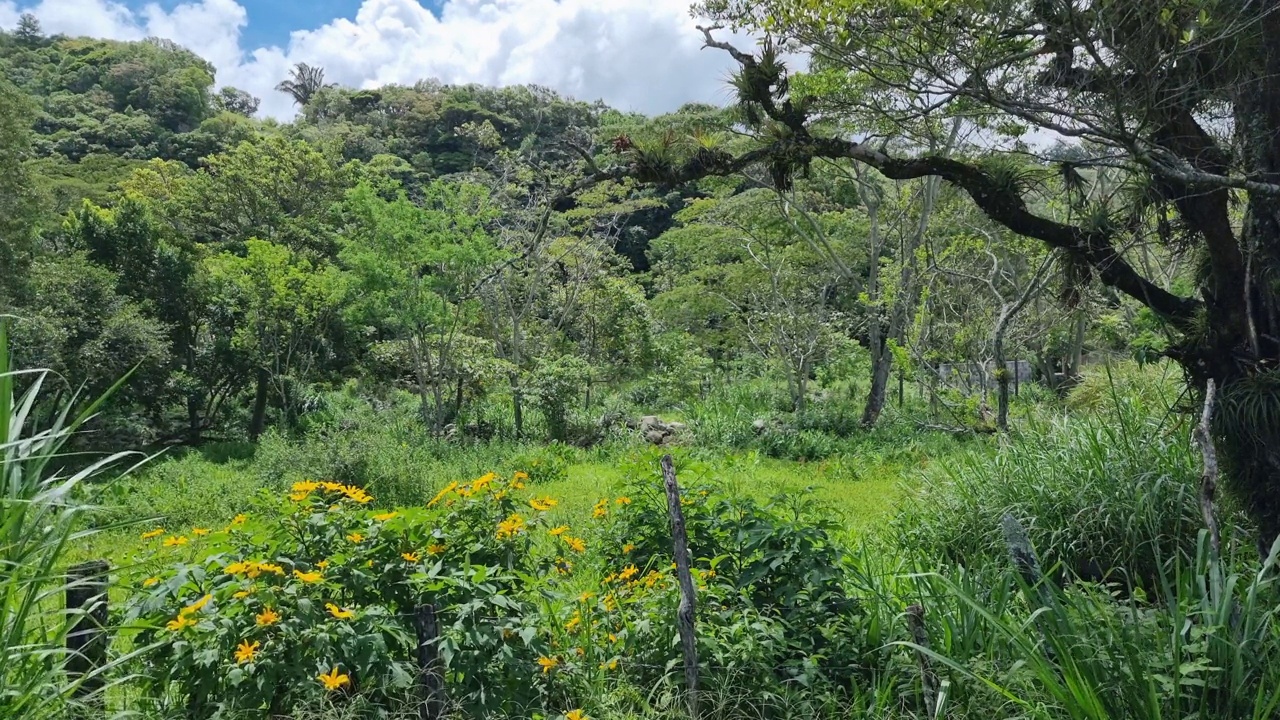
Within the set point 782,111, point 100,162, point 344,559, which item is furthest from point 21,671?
point 100,162

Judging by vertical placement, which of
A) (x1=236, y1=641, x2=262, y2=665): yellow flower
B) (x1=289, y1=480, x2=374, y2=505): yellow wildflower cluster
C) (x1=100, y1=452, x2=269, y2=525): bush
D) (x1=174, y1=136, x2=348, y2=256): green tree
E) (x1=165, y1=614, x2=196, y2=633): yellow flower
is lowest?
(x1=100, y1=452, x2=269, y2=525): bush

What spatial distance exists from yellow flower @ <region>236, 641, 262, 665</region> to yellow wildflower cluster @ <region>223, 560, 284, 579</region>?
21 cm

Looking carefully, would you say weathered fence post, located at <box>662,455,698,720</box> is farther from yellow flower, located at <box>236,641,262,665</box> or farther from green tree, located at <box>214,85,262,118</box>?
green tree, located at <box>214,85,262,118</box>

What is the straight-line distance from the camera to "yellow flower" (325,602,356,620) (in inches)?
88.9

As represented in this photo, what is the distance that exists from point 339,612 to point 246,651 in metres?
0.27

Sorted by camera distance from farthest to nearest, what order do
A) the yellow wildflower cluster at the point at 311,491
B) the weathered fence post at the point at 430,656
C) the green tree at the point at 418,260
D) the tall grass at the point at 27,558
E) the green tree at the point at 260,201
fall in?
the green tree at the point at 260,201 → the green tree at the point at 418,260 → the yellow wildflower cluster at the point at 311,491 → the weathered fence post at the point at 430,656 → the tall grass at the point at 27,558

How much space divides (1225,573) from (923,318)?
7355 mm

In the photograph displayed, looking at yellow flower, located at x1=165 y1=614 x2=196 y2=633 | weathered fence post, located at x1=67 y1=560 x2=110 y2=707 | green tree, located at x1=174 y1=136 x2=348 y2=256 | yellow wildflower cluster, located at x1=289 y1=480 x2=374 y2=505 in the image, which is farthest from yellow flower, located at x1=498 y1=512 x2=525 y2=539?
green tree, located at x1=174 y1=136 x2=348 y2=256

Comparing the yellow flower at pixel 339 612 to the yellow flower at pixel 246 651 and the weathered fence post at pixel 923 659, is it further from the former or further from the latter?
the weathered fence post at pixel 923 659

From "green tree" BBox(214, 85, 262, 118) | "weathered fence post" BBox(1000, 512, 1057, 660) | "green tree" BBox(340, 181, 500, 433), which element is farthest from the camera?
"green tree" BBox(214, 85, 262, 118)

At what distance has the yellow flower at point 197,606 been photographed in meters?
2.19

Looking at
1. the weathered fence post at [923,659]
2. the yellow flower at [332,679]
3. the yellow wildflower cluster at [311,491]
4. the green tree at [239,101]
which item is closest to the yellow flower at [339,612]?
the yellow flower at [332,679]

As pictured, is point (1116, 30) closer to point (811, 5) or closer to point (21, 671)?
point (811, 5)

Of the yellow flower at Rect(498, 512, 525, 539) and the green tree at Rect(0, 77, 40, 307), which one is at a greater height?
the green tree at Rect(0, 77, 40, 307)
